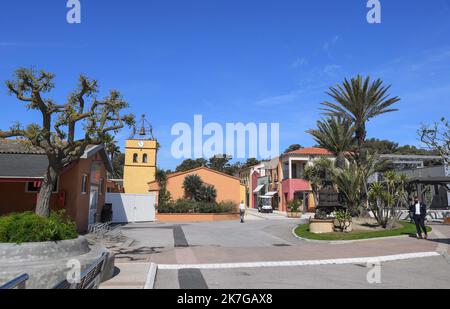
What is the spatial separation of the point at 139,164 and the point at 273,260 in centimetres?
3444

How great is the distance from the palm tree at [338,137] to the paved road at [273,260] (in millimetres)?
10531

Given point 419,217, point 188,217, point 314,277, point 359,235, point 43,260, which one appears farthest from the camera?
point 188,217

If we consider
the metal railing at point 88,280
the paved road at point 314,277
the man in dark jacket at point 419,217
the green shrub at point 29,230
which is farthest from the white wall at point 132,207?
the metal railing at point 88,280

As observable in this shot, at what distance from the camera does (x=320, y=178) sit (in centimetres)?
3350

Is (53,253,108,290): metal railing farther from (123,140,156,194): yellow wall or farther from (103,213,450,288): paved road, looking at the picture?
(123,140,156,194): yellow wall

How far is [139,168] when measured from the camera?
44.8 metres

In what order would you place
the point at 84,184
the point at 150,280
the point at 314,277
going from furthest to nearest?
the point at 84,184 → the point at 314,277 → the point at 150,280

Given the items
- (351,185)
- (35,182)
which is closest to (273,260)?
(35,182)

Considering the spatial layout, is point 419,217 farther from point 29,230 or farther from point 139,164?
point 139,164

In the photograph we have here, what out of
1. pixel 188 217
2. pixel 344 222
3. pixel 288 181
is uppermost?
pixel 288 181

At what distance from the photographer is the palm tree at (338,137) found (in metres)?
28.4

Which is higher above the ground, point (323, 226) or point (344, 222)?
point (344, 222)

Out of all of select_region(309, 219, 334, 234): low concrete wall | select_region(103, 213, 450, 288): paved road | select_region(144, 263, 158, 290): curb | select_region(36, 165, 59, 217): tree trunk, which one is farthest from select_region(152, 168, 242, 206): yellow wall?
select_region(144, 263, 158, 290): curb
